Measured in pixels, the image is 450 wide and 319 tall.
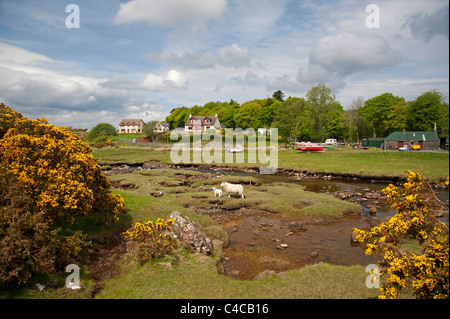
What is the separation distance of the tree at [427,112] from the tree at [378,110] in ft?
32.8

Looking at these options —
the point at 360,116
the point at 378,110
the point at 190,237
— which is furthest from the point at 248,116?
the point at 190,237

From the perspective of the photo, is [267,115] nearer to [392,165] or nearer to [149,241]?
[392,165]

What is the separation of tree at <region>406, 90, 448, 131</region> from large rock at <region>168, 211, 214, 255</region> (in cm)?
9742

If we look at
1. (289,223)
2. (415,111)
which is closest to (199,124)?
(415,111)

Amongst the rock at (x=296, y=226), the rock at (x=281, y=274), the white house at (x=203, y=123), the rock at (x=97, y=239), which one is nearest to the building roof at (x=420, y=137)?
the rock at (x=296, y=226)

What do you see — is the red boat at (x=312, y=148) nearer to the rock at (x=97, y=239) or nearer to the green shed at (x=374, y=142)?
the green shed at (x=374, y=142)

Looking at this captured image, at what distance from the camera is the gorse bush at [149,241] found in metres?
12.9

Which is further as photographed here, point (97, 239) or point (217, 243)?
point (217, 243)

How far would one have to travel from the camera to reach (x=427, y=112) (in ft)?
272

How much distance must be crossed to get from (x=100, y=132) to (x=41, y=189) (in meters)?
142

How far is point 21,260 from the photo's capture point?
9.50 metres

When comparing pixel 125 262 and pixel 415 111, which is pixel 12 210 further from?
pixel 415 111

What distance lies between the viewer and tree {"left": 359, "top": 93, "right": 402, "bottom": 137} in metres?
96.1

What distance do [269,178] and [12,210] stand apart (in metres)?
38.2
